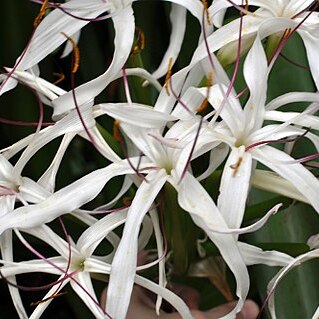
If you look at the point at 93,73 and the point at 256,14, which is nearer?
the point at 256,14

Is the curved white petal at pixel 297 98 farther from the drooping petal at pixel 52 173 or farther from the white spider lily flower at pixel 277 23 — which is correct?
the drooping petal at pixel 52 173

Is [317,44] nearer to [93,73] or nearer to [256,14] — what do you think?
[256,14]

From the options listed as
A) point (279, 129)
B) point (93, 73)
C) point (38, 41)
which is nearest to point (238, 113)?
point (279, 129)

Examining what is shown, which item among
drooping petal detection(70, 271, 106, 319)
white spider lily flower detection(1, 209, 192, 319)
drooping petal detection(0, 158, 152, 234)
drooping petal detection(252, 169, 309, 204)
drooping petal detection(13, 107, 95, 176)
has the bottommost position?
drooping petal detection(70, 271, 106, 319)

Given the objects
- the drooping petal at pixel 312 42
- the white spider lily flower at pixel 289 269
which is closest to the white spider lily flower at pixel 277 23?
the drooping petal at pixel 312 42

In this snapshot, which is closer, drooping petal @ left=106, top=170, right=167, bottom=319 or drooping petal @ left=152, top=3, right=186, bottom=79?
drooping petal @ left=106, top=170, right=167, bottom=319

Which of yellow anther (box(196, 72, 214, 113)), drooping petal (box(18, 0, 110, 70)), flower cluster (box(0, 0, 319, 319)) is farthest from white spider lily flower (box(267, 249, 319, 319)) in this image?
drooping petal (box(18, 0, 110, 70))

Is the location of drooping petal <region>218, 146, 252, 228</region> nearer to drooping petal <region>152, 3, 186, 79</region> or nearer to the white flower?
the white flower

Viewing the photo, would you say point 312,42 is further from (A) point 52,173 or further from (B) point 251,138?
(A) point 52,173

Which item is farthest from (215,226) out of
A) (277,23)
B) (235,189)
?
(277,23)
